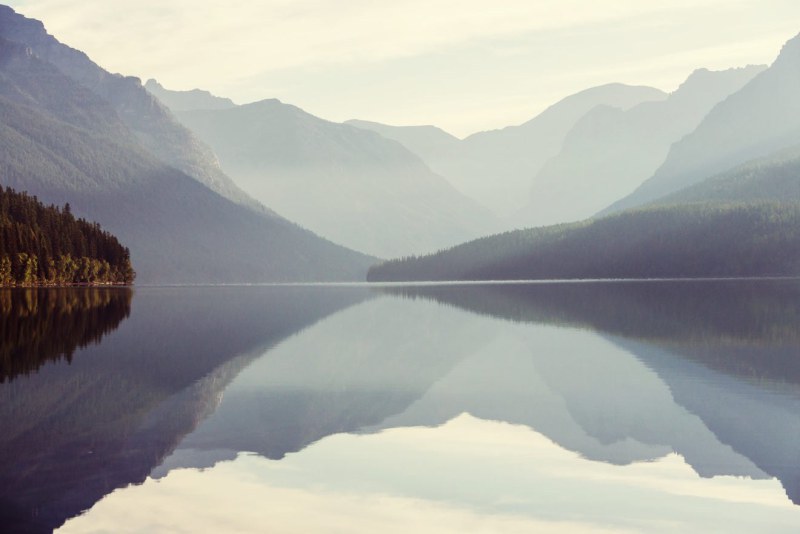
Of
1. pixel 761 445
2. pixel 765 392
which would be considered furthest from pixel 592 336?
pixel 761 445

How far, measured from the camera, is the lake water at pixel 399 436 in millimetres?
24453

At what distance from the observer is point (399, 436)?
3519 cm

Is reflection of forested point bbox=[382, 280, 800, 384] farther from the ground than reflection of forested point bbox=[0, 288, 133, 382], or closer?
farther from the ground

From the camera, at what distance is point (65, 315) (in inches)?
3935

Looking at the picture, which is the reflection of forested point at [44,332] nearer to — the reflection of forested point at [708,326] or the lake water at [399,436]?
the lake water at [399,436]

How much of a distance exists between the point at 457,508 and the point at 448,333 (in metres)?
59.7

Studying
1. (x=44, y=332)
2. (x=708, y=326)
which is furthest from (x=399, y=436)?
(x=708, y=326)

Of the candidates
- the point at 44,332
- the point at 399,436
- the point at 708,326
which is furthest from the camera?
the point at 708,326

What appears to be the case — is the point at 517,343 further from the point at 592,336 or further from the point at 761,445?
A: the point at 761,445

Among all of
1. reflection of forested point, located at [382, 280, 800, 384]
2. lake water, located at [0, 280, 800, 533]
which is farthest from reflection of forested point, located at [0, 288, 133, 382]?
reflection of forested point, located at [382, 280, 800, 384]

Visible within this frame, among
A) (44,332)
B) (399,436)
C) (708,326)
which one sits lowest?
(399,436)

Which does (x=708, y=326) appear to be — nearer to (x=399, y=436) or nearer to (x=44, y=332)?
(x=44, y=332)

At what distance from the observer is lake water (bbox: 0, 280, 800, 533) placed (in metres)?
24.5

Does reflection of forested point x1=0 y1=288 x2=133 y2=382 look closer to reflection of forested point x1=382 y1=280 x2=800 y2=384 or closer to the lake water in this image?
the lake water
